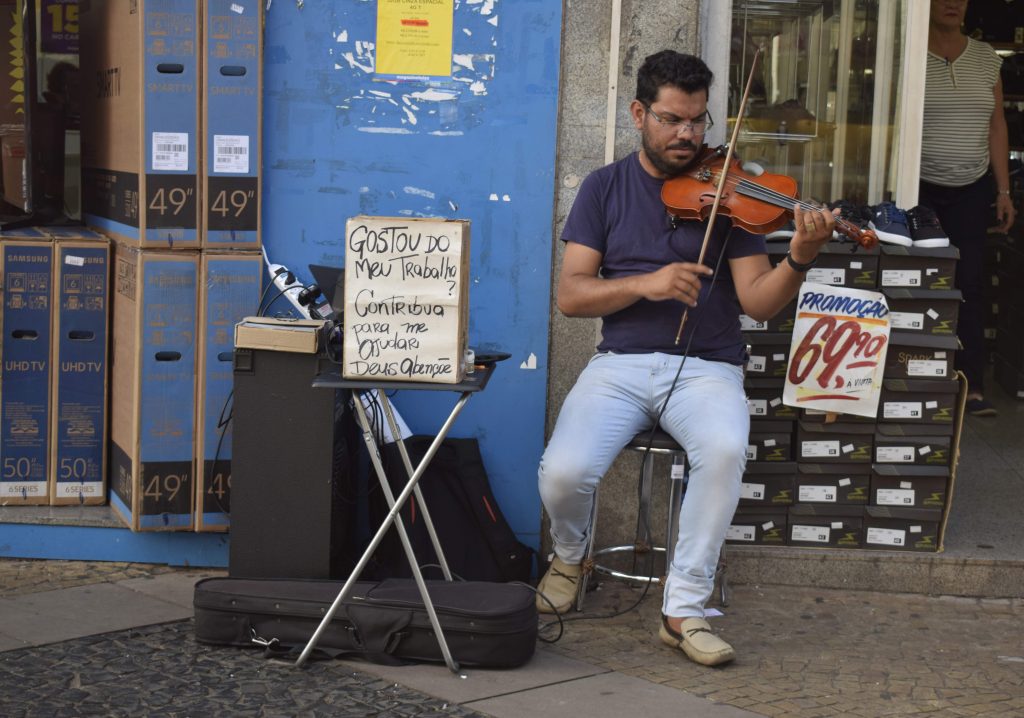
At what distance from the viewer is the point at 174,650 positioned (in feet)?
13.0

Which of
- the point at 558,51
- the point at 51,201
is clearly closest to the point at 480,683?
the point at 558,51

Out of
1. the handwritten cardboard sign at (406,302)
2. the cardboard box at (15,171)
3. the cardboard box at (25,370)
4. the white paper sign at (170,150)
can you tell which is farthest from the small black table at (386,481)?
the cardboard box at (15,171)

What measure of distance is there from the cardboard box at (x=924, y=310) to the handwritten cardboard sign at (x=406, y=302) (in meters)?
1.73

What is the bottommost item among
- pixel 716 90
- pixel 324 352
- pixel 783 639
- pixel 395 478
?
pixel 783 639

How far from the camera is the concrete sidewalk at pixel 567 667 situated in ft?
11.9

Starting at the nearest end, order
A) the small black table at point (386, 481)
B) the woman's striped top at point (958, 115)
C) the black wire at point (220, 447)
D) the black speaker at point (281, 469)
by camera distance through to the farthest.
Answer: the small black table at point (386, 481) → the black speaker at point (281, 469) → the black wire at point (220, 447) → the woman's striped top at point (958, 115)

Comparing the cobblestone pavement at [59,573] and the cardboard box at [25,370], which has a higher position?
the cardboard box at [25,370]

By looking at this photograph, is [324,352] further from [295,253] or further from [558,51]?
[558,51]

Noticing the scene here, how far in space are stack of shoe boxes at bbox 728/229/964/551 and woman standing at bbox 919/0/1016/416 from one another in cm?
146

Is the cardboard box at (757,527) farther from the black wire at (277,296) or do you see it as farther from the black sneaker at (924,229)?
the black wire at (277,296)

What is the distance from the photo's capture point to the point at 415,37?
4.64 meters

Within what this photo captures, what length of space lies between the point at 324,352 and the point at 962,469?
3.06 meters

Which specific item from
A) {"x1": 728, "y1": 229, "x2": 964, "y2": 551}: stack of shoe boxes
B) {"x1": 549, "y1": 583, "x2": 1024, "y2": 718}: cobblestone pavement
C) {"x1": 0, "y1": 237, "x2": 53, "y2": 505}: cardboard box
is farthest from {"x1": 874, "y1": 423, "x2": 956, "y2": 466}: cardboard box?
{"x1": 0, "y1": 237, "x2": 53, "y2": 505}: cardboard box

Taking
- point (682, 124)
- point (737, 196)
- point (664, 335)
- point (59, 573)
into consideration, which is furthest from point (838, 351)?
point (59, 573)
